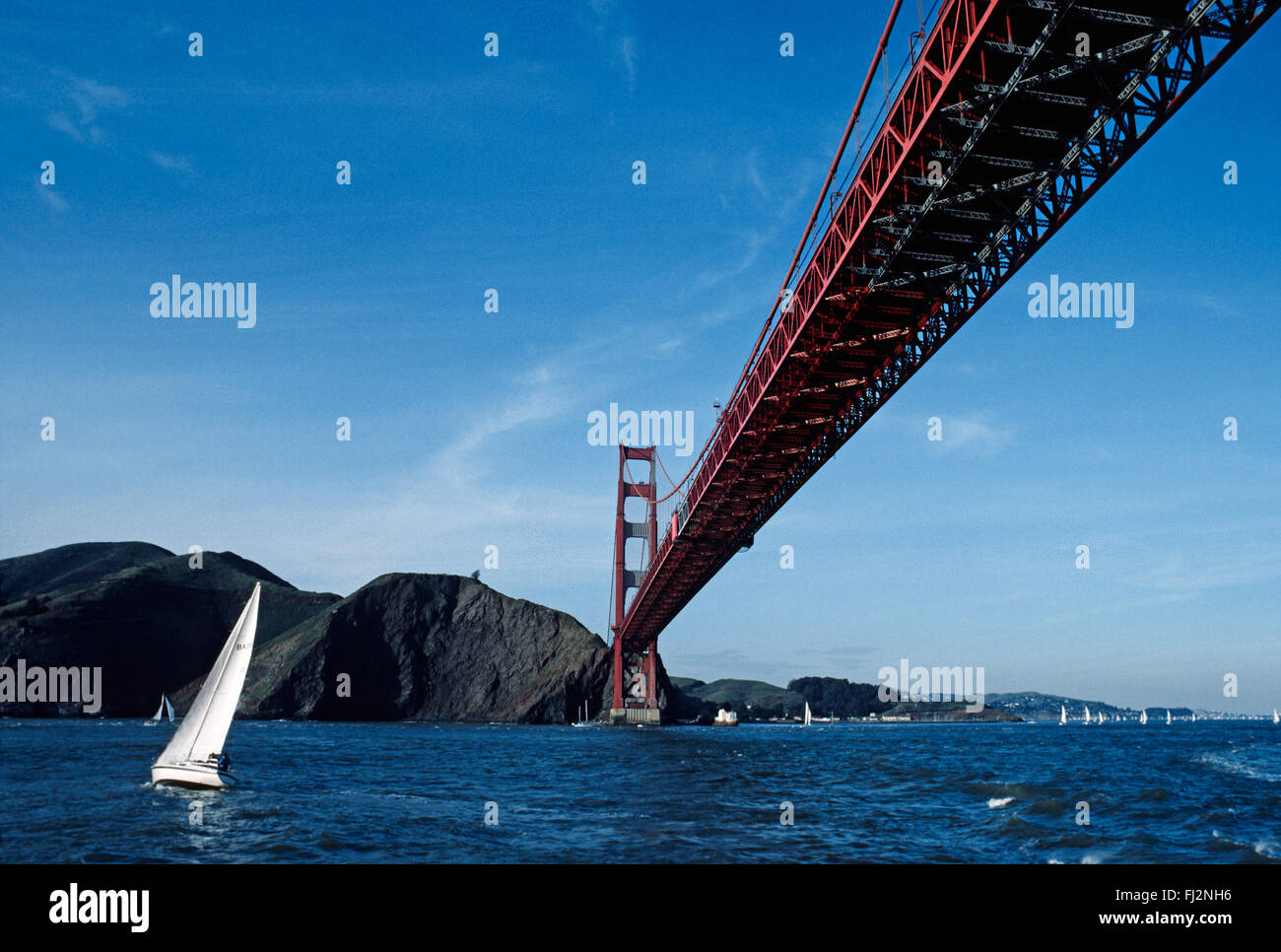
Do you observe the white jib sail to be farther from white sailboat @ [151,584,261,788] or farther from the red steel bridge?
the red steel bridge

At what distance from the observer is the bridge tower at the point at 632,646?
3952 inches

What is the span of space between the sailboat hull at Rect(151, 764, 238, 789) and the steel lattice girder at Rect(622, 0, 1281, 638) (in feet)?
68.0

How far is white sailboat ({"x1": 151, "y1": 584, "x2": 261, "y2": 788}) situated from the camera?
2583 centimetres

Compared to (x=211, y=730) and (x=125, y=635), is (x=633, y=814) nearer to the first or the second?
(x=211, y=730)

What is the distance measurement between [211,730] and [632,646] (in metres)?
82.7

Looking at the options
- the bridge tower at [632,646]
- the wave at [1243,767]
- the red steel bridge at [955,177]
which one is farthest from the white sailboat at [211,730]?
the bridge tower at [632,646]

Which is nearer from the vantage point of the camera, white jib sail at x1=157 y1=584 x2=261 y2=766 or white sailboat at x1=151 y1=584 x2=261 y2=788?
white sailboat at x1=151 y1=584 x2=261 y2=788

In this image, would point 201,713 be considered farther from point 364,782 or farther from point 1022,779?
point 1022,779

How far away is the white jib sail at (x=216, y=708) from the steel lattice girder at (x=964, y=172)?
60.7ft

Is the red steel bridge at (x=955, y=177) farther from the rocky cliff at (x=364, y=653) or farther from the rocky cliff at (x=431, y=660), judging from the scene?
the rocky cliff at (x=431, y=660)

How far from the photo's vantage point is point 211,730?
85.5ft

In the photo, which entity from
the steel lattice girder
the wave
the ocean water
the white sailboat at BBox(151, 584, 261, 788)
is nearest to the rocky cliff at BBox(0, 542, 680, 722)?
the wave

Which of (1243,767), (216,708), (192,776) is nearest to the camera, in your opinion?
(192,776)

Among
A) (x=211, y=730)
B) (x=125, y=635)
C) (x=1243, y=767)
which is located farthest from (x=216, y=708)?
(x=125, y=635)
